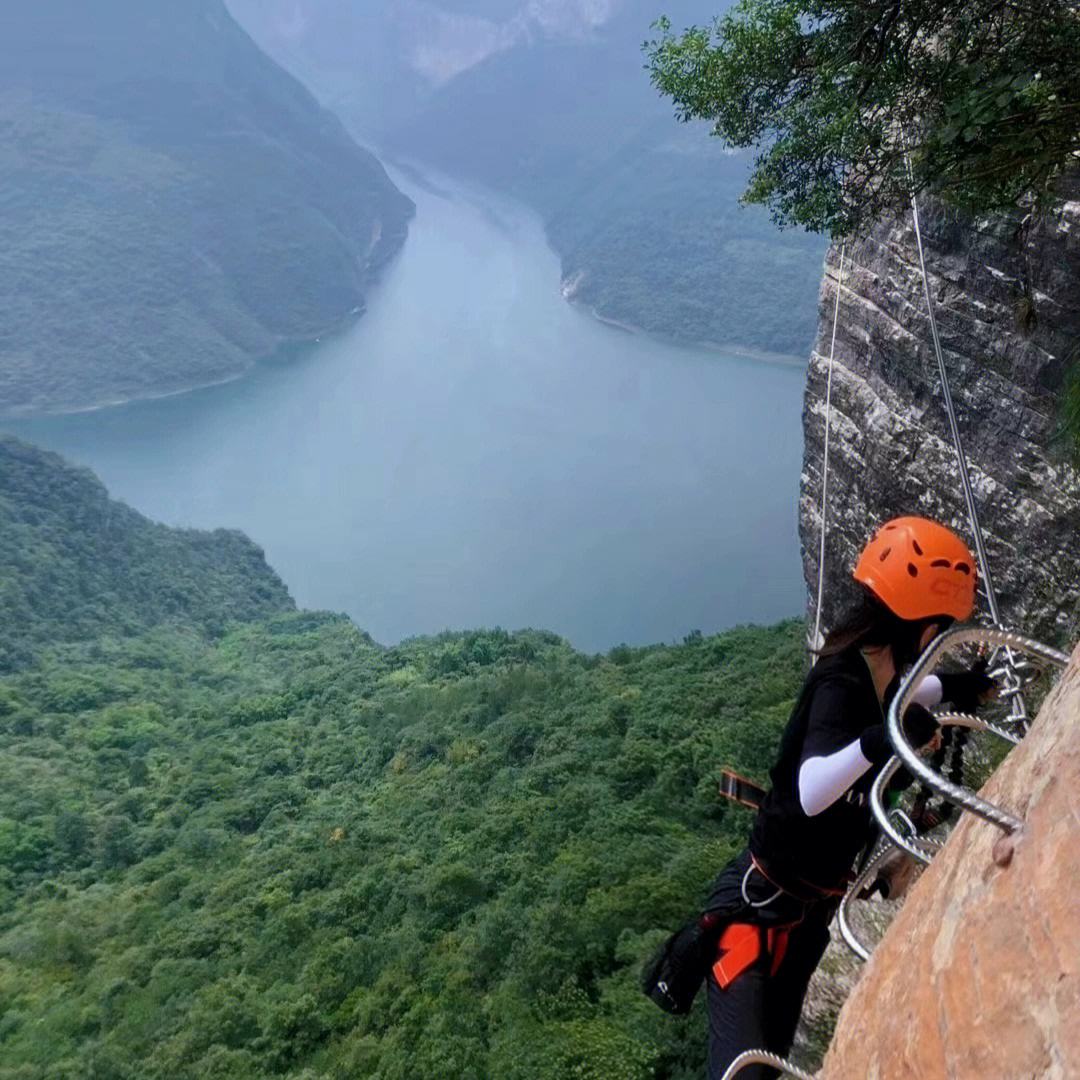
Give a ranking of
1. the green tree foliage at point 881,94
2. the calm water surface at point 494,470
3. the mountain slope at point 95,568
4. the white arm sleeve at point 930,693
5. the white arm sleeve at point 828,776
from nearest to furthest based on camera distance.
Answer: the white arm sleeve at point 828,776 < the white arm sleeve at point 930,693 < the green tree foliage at point 881,94 < the mountain slope at point 95,568 < the calm water surface at point 494,470

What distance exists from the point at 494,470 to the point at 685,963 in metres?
40.6

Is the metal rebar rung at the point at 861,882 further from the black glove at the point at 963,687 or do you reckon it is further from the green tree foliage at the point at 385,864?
the green tree foliage at the point at 385,864

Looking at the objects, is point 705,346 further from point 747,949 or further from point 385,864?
point 747,949

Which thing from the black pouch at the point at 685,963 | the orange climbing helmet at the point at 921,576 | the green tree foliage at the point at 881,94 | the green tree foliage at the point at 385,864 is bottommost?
the green tree foliage at the point at 385,864

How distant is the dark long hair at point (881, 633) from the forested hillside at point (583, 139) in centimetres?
5236

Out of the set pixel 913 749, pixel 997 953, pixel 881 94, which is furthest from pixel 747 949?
pixel 881 94

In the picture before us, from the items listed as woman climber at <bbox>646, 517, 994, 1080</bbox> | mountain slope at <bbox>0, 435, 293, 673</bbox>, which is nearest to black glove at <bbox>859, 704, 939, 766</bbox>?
woman climber at <bbox>646, 517, 994, 1080</bbox>

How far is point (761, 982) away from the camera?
1.88 m

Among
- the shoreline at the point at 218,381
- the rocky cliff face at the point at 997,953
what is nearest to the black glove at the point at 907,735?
the rocky cliff face at the point at 997,953

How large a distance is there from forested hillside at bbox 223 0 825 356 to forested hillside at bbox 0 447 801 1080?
38.6 meters

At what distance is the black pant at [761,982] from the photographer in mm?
1837

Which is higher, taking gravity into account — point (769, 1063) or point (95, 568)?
point (769, 1063)

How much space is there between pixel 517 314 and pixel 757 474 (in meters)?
26.5

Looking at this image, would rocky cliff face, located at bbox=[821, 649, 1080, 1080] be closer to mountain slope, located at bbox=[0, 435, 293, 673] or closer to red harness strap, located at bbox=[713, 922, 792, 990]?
red harness strap, located at bbox=[713, 922, 792, 990]
